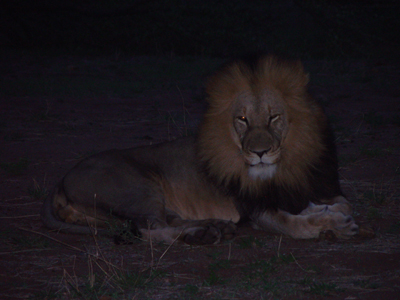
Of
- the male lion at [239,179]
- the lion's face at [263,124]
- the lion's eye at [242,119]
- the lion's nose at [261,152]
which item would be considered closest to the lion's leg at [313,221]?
the male lion at [239,179]

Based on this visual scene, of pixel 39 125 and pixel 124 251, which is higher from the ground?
pixel 124 251

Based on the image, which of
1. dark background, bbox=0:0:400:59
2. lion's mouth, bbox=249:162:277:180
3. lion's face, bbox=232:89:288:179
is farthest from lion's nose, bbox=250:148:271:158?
dark background, bbox=0:0:400:59

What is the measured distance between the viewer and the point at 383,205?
442 centimetres

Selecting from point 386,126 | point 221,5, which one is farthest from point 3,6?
point 386,126

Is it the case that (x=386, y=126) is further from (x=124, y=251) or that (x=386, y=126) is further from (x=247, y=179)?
(x=124, y=251)

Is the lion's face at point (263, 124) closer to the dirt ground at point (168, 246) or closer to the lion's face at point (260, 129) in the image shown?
the lion's face at point (260, 129)

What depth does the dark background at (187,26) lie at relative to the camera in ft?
48.3

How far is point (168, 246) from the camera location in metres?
3.70

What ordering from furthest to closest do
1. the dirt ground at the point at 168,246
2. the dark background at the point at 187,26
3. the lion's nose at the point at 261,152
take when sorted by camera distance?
the dark background at the point at 187,26, the lion's nose at the point at 261,152, the dirt ground at the point at 168,246

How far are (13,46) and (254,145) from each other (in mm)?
12566

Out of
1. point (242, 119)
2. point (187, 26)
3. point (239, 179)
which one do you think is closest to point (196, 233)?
point (239, 179)

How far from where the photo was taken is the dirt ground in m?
2.90

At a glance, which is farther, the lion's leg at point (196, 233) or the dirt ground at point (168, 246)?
the lion's leg at point (196, 233)

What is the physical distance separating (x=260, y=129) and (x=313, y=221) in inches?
24.5
